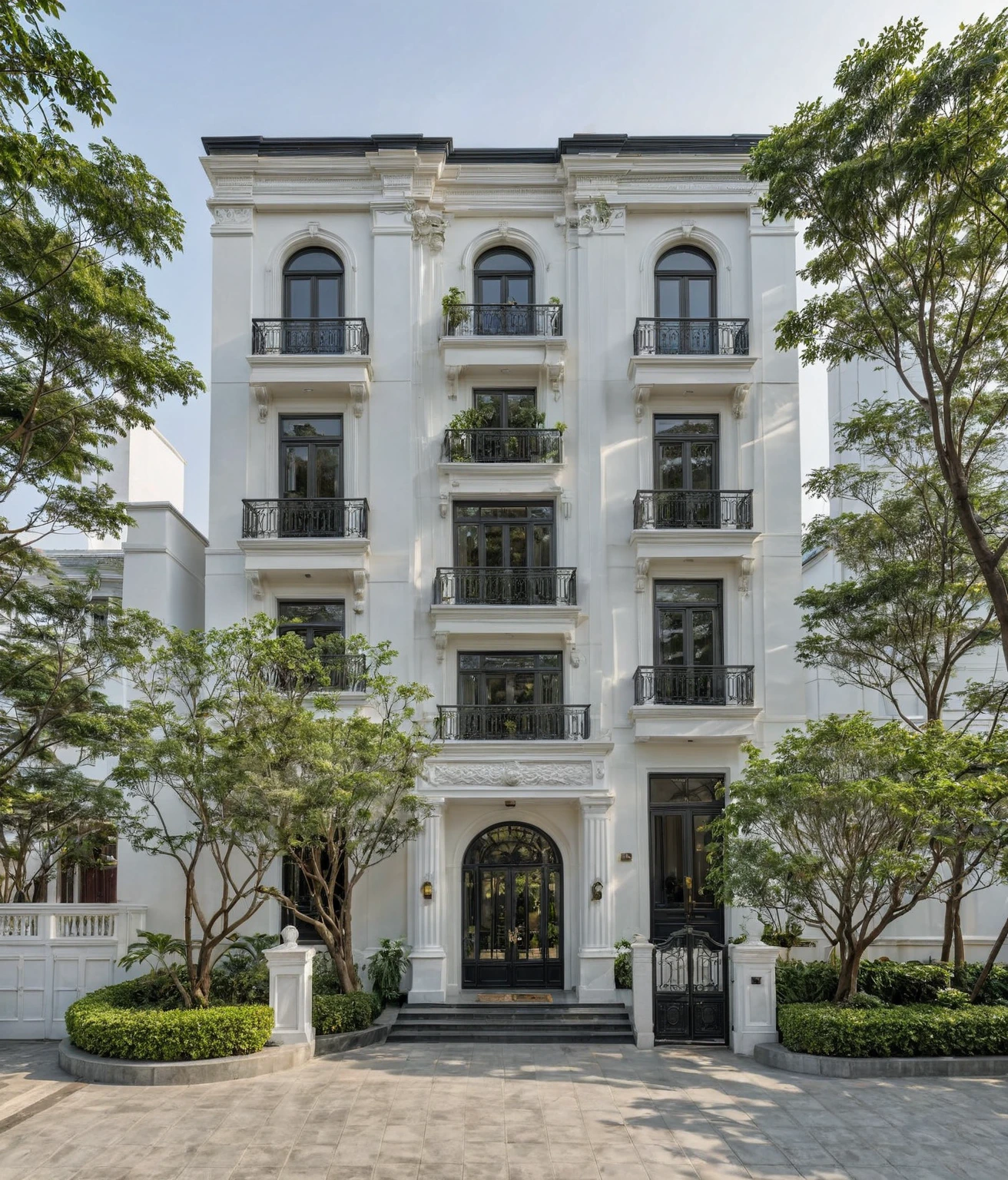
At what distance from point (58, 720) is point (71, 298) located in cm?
684

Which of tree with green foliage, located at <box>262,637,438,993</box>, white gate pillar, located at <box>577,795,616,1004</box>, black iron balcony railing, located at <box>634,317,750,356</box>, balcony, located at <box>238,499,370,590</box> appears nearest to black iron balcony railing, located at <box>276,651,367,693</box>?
tree with green foliage, located at <box>262,637,438,993</box>

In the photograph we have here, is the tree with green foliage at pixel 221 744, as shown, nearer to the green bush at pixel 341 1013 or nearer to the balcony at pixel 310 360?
the green bush at pixel 341 1013

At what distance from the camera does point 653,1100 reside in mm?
11797

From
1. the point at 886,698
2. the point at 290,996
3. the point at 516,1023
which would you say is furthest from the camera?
the point at 886,698

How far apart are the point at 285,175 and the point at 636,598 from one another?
33.0ft

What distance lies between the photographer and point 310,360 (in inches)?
723

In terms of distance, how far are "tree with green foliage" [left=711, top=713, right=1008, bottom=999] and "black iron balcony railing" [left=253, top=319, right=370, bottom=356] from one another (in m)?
10.3

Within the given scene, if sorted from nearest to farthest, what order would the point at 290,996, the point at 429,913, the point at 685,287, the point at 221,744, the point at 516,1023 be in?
the point at 290,996 → the point at 221,744 → the point at 516,1023 → the point at 429,913 → the point at 685,287

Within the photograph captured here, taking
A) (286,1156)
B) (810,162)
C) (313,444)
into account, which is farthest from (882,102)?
(286,1156)

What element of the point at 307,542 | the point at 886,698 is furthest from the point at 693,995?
the point at 307,542

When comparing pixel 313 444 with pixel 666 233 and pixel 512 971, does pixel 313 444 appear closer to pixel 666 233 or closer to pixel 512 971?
pixel 666 233

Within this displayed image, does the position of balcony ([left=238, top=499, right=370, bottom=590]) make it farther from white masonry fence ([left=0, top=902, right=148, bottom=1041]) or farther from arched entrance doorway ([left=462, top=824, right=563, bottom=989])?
white masonry fence ([left=0, top=902, right=148, bottom=1041])

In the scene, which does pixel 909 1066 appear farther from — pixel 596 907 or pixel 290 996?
pixel 290 996

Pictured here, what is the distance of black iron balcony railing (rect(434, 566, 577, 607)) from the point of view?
18.3m
